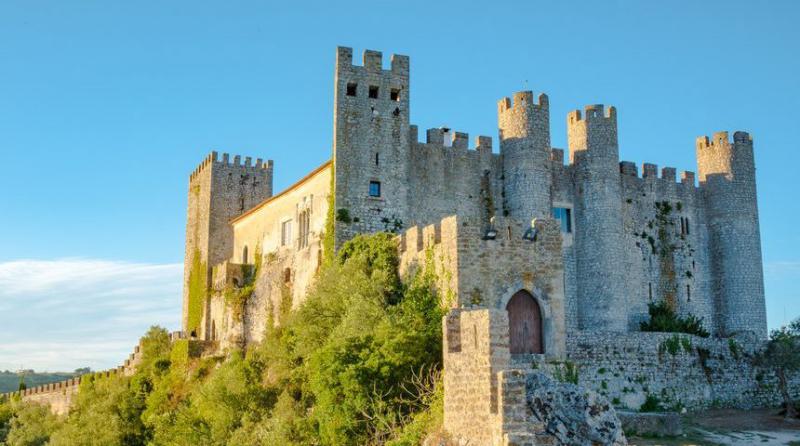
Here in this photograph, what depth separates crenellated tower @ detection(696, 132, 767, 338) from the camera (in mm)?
41031

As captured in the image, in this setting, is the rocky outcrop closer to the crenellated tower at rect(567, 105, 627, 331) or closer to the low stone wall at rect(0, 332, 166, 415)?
the crenellated tower at rect(567, 105, 627, 331)

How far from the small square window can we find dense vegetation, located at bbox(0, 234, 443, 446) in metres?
2.41

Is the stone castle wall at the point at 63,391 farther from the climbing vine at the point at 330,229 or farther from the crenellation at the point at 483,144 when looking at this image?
the crenellation at the point at 483,144

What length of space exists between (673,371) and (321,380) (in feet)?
44.6

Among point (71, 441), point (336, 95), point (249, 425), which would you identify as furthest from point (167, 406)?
point (336, 95)

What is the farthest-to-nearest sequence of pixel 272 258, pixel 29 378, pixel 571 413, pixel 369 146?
pixel 29 378 → pixel 272 258 → pixel 369 146 → pixel 571 413

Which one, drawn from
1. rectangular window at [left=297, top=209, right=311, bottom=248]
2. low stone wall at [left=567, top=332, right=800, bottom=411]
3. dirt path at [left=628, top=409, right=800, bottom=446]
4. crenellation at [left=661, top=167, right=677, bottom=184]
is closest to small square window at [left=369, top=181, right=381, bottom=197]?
rectangular window at [left=297, top=209, right=311, bottom=248]

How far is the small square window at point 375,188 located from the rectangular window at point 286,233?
6104mm

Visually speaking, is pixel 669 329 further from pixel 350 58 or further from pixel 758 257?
pixel 350 58

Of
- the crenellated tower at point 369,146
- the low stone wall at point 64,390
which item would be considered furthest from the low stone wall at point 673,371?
the low stone wall at point 64,390

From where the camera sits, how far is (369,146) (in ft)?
112

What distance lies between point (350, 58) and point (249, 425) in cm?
1403

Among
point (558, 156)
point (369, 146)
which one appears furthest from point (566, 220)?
point (369, 146)

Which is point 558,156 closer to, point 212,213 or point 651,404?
point 651,404
